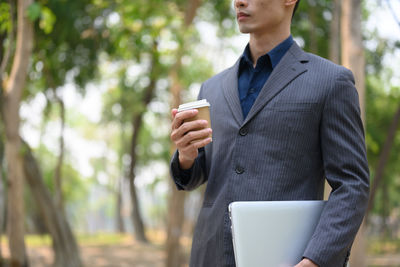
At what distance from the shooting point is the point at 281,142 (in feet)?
6.14

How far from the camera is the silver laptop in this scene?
1.70 metres

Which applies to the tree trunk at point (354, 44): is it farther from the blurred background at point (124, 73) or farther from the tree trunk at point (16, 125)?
the tree trunk at point (16, 125)

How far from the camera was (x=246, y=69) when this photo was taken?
215 cm

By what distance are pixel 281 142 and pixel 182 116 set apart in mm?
348

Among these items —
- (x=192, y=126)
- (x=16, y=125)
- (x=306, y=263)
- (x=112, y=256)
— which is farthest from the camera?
(x=112, y=256)

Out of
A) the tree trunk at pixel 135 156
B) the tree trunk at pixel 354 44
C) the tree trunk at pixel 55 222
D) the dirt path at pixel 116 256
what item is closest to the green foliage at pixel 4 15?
the tree trunk at pixel 55 222

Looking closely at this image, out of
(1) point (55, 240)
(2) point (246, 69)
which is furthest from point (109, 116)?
(2) point (246, 69)

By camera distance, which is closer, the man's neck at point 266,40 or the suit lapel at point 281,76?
the suit lapel at point 281,76

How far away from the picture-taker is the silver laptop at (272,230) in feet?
5.57

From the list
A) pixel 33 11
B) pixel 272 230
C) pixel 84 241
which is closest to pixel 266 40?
pixel 272 230

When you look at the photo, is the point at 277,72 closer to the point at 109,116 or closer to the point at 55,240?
the point at 55,240

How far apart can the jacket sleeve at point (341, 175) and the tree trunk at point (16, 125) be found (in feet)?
19.9

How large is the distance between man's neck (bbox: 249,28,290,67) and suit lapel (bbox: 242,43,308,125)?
0.07 meters

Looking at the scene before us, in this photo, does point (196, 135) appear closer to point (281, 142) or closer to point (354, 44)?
point (281, 142)
